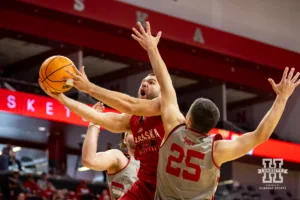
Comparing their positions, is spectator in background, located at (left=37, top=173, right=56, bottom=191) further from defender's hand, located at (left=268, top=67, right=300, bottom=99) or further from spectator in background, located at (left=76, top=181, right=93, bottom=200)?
defender's hand, located at (left=268, top=67, right=300, bottom=99)

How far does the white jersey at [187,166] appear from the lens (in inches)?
169

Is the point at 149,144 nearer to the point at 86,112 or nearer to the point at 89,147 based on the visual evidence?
the point at 86,112

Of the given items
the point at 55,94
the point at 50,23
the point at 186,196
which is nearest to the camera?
the point at 186,196

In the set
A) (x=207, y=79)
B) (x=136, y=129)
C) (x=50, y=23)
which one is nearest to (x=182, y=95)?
(x=207, y=79)

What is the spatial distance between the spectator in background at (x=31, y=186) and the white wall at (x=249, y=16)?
6814 mm

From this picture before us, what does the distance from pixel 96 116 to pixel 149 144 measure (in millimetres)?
485

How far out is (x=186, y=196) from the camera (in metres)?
4.30

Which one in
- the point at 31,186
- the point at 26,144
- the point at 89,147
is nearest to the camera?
the point at 89,147

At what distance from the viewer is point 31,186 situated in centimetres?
1427

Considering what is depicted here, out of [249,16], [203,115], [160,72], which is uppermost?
[249,16]

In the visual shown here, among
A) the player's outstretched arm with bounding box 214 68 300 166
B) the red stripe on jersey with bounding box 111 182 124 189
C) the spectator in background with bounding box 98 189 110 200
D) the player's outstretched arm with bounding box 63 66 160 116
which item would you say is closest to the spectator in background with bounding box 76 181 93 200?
the spectator in background with bounding box 98 189 110 200

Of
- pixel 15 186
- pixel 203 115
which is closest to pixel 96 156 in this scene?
pixel 203 115

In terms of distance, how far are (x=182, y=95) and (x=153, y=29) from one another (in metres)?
5.08

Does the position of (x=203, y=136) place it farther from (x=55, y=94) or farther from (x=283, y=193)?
(x=283, y=193)
